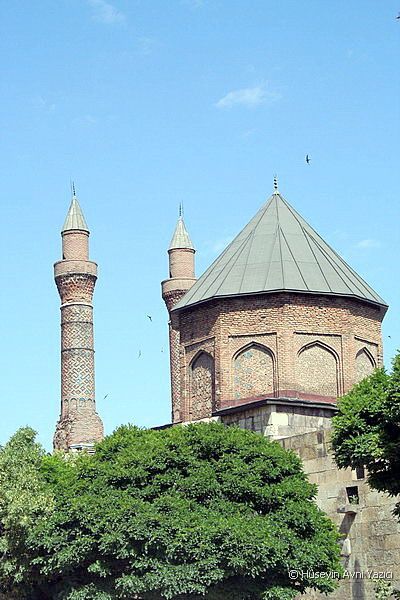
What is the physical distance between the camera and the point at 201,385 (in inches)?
1200

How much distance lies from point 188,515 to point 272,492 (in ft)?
5.34

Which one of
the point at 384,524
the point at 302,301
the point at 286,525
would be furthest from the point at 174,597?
the point at 302,301

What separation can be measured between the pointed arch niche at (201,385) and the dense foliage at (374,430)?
10.4 m

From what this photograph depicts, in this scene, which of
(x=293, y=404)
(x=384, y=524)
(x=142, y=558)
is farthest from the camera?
(x=293, y=404)

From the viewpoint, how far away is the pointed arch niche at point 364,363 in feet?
98.7

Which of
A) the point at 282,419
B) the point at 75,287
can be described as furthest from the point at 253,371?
the point at 75,287

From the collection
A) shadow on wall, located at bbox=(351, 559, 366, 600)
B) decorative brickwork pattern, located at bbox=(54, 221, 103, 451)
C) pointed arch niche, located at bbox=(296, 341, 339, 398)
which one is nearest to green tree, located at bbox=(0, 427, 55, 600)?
shadow on wall, located at bbox=(351, 559, 366, 600)

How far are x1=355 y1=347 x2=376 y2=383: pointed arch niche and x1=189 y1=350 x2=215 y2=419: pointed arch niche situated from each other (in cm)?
364

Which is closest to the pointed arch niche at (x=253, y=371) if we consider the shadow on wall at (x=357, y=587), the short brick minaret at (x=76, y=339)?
the shadow on wall at (x=357, y=587)

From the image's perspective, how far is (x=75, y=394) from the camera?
39.9m

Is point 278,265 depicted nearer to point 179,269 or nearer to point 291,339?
point 291,339

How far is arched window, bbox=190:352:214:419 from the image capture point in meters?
30.1

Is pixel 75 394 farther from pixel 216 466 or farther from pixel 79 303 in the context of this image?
pixel 216 466

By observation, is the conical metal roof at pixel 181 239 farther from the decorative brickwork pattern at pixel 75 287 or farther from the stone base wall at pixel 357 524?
the stone base wall at pixel 357 524
